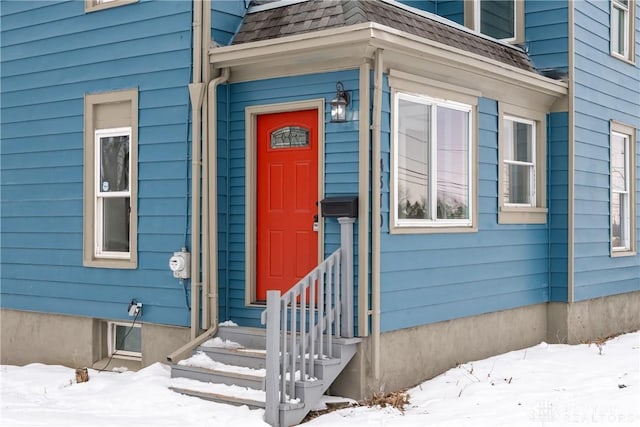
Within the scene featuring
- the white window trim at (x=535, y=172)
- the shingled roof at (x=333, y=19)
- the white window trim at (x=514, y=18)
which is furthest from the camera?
the white window trim at (x=514, y=18)

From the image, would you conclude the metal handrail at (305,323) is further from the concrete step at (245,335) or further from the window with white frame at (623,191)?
the window with white frame at (623,191)

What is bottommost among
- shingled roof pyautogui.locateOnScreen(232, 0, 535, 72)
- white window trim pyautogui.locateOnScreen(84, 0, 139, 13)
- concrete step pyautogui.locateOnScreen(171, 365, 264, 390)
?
concrete step pyautogui.locateOnScreen(171, 365, 264, 390)

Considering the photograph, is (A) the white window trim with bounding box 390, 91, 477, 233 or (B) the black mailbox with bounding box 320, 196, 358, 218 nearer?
(B) the black mailbox with bounding box 320, 196, 358, 218

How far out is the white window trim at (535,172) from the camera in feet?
32.0

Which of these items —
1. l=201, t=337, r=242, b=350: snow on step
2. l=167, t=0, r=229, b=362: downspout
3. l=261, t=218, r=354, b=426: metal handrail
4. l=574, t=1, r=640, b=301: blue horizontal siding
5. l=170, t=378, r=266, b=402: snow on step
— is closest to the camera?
l=261, t=218, r=354, b=426: metal handrail

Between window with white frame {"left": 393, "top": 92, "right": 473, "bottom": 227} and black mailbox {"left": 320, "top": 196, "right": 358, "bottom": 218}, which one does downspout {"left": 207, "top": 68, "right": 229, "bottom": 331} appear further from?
window with white frame {"left": 393, "top": 92, "right": 473, "bottom": 227}

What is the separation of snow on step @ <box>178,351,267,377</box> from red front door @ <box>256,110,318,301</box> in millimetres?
866

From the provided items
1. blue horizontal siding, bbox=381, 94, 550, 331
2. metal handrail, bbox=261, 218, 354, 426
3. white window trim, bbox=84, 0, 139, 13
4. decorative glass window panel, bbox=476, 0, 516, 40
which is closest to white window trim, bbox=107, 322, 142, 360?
metal handrail, bbox=261, 218, 354, 426

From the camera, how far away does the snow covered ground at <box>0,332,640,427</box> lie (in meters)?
6.80

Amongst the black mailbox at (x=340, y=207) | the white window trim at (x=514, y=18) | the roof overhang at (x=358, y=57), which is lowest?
the black mailbox at (x=340, y=207)

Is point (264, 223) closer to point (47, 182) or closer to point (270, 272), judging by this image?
point (270, 272)

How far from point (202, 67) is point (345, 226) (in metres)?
2.38

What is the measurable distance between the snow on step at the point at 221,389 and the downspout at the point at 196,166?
0.71m

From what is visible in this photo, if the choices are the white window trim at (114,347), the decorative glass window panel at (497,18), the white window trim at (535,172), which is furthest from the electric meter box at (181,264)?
the decorative glass window panel at (497,18)
